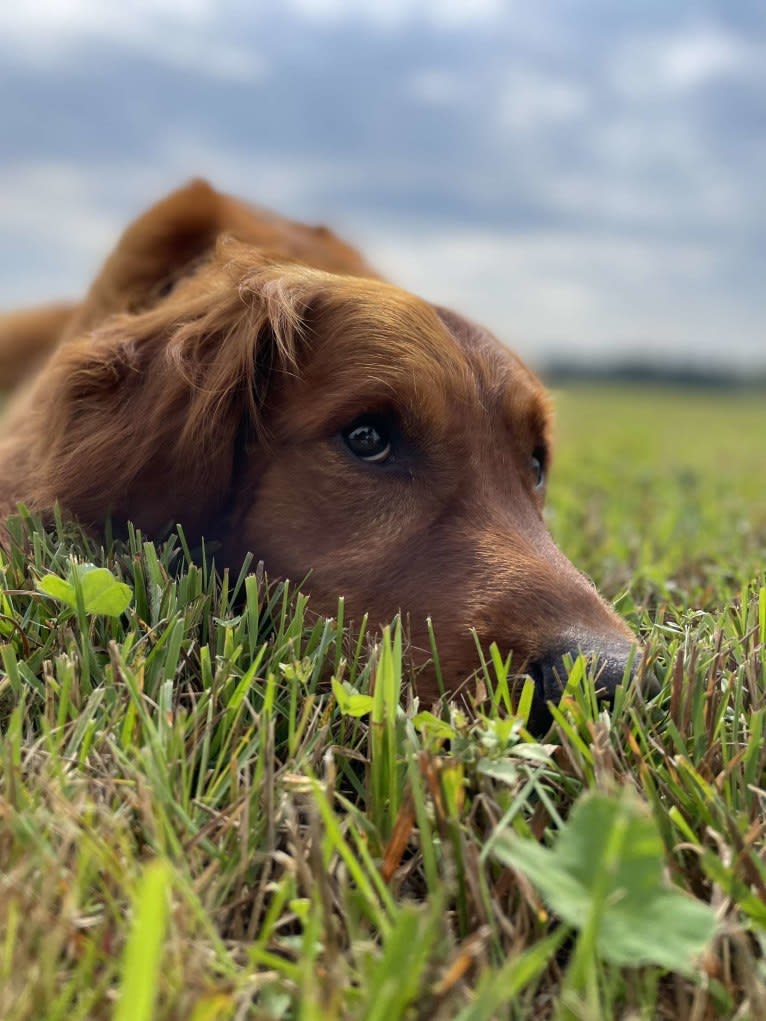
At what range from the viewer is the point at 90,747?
52.4 inches

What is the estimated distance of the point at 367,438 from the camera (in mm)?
2039

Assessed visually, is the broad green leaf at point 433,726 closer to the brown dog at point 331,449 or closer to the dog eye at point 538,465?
the brown dog at point 331,449

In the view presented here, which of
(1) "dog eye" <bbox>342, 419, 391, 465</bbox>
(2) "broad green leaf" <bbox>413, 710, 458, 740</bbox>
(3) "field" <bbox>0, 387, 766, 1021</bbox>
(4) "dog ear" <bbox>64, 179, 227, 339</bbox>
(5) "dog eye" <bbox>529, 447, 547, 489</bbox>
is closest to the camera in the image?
(3) "field" <bbox>0, 387, 766, 1021</bbox>

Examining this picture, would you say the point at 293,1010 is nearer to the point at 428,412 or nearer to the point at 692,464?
the point at 428,412

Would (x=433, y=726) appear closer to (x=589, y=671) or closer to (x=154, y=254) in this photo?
(x=589, y=671)

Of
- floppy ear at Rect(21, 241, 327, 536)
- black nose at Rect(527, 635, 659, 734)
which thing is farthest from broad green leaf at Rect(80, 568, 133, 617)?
black nose at Rect(527, 635, 659, 734)

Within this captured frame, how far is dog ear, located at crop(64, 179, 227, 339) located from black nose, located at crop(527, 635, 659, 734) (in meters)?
1.99

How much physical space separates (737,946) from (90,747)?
84 centimetres

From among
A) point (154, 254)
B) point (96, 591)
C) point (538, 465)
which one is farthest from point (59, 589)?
point (154, 254)

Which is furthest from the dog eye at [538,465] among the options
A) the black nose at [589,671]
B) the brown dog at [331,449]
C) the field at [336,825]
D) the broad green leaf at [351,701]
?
the broad green leaf at [351,701]

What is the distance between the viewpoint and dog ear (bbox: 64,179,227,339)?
3196mm

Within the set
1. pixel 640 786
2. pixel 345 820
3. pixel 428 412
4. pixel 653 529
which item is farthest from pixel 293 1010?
pixel 653 529

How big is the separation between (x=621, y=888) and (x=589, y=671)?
540 mm

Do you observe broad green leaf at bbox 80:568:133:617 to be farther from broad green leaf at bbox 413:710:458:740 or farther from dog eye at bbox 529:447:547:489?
dog eye at bbox 529:447:547:489
